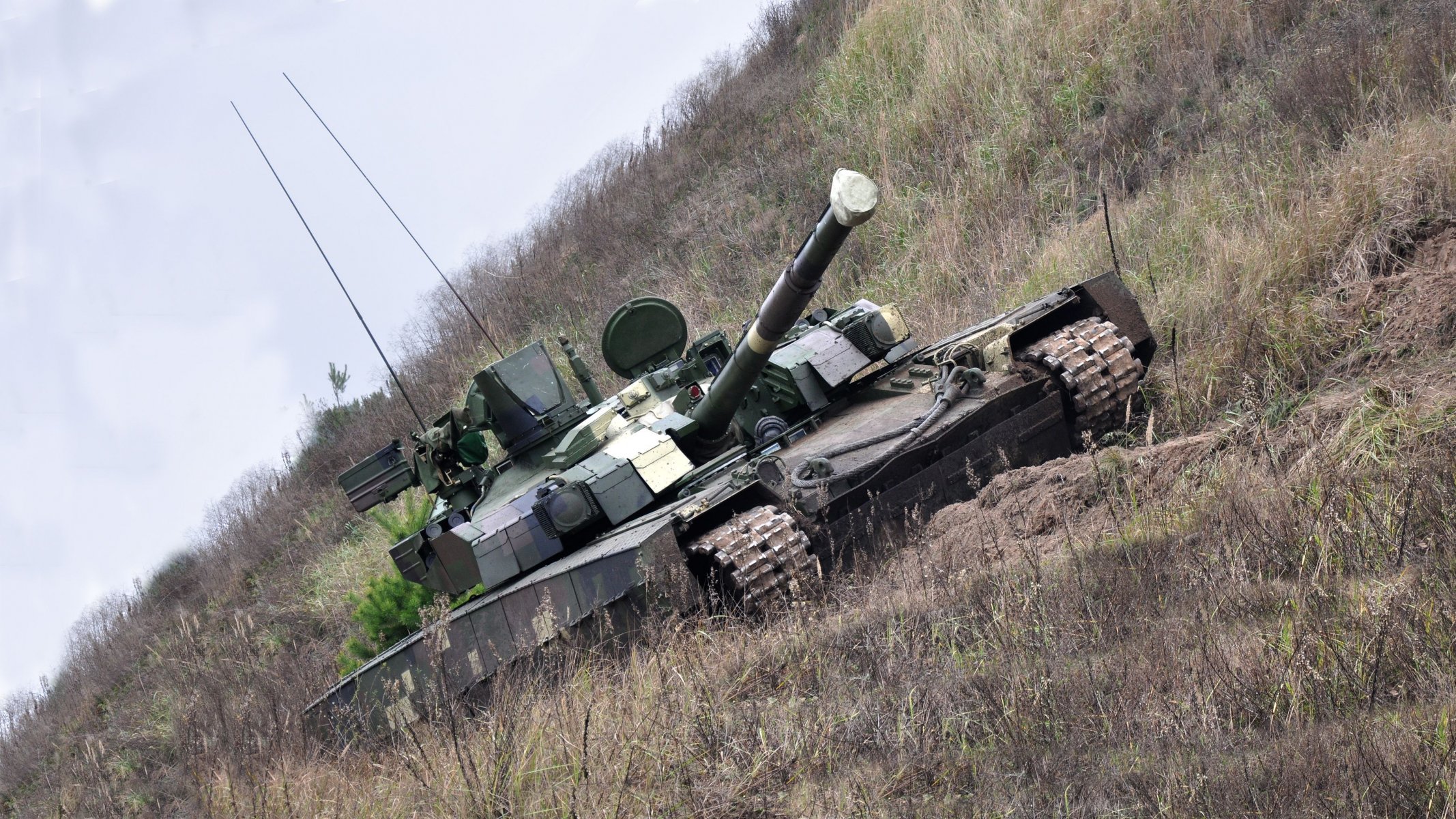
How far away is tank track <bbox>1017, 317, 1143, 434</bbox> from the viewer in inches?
327

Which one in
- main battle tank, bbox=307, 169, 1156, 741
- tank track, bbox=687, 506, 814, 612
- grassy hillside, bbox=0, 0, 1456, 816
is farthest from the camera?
main battle tank, bbox=307, 169, 1156, 741

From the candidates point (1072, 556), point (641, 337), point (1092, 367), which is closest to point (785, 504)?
point (1072, 556)

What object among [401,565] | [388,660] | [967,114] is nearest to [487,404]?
[401,565]

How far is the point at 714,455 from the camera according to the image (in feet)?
30.2

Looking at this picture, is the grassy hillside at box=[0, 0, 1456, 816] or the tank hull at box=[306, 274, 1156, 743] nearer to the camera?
the grassy hillside at box=[0, 0, 1456, 816]

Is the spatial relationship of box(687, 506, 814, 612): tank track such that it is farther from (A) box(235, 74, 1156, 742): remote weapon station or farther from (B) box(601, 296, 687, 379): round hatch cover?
(B) box(601, 296, 687, 379): round hatch cover

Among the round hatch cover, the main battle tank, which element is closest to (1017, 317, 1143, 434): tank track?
the main battle tank

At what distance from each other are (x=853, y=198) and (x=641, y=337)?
440cm

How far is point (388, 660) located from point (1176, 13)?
10922mm

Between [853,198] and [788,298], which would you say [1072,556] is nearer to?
[853,198]

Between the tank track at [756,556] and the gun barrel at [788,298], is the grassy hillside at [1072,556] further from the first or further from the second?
the gun barrel at [788,298]

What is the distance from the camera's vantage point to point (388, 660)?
7.61 metres

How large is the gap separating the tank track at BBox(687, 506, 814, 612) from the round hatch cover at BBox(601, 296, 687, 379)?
3.32 metres

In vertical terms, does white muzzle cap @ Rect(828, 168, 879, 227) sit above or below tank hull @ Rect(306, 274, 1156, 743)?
above
